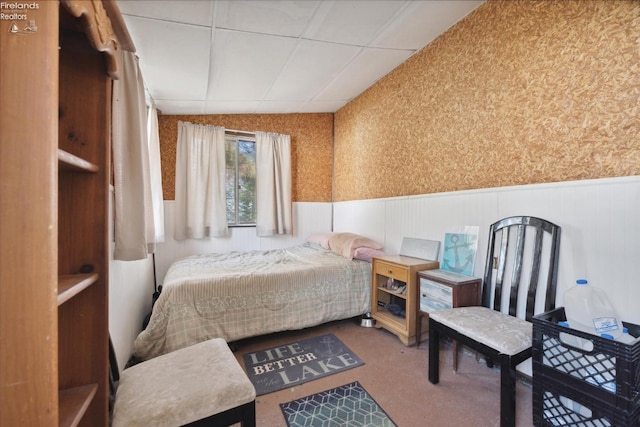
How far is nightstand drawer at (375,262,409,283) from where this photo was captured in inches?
87.0

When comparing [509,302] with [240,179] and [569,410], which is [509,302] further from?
[240,179]

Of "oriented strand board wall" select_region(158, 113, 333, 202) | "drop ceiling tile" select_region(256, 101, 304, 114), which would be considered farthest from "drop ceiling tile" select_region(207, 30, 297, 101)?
"oriented strand board wall" select_region(158, 113, 333, 202)

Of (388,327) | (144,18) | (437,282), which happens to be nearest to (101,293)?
(144,18)

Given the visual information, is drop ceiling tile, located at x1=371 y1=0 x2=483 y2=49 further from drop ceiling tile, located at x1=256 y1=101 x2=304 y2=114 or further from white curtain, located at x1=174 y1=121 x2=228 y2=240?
white curtain, located at x1=174 y1=121 x2=228 y2=240

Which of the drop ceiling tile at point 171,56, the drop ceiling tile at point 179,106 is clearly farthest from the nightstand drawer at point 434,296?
the drop ceiling tile at point 179,106

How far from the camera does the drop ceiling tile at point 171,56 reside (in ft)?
5.93

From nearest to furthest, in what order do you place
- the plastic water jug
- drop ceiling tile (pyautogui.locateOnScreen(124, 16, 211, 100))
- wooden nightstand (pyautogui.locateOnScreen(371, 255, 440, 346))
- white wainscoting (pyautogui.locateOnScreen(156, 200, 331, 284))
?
the plastic water jug < drop ceiling tile (pyautogui.locateOnScreen(124, 16, 211, 100)) < wooden nightstand (pyautogui.locateOnScreen(371, 255, 440, 346)) < white wainscoting (pyautogui.locateOnScreen(156, 200, 331, 284))

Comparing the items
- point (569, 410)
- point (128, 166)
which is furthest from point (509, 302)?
point (128, 166)

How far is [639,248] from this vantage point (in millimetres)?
1264

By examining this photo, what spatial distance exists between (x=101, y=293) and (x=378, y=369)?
1.74 metres

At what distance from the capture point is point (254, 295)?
223 cm

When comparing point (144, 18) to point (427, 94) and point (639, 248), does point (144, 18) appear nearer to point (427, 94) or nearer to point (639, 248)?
point (427, 94)

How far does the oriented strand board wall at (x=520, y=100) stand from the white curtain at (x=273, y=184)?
148cm

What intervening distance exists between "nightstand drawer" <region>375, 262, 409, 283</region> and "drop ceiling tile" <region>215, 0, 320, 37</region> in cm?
194
